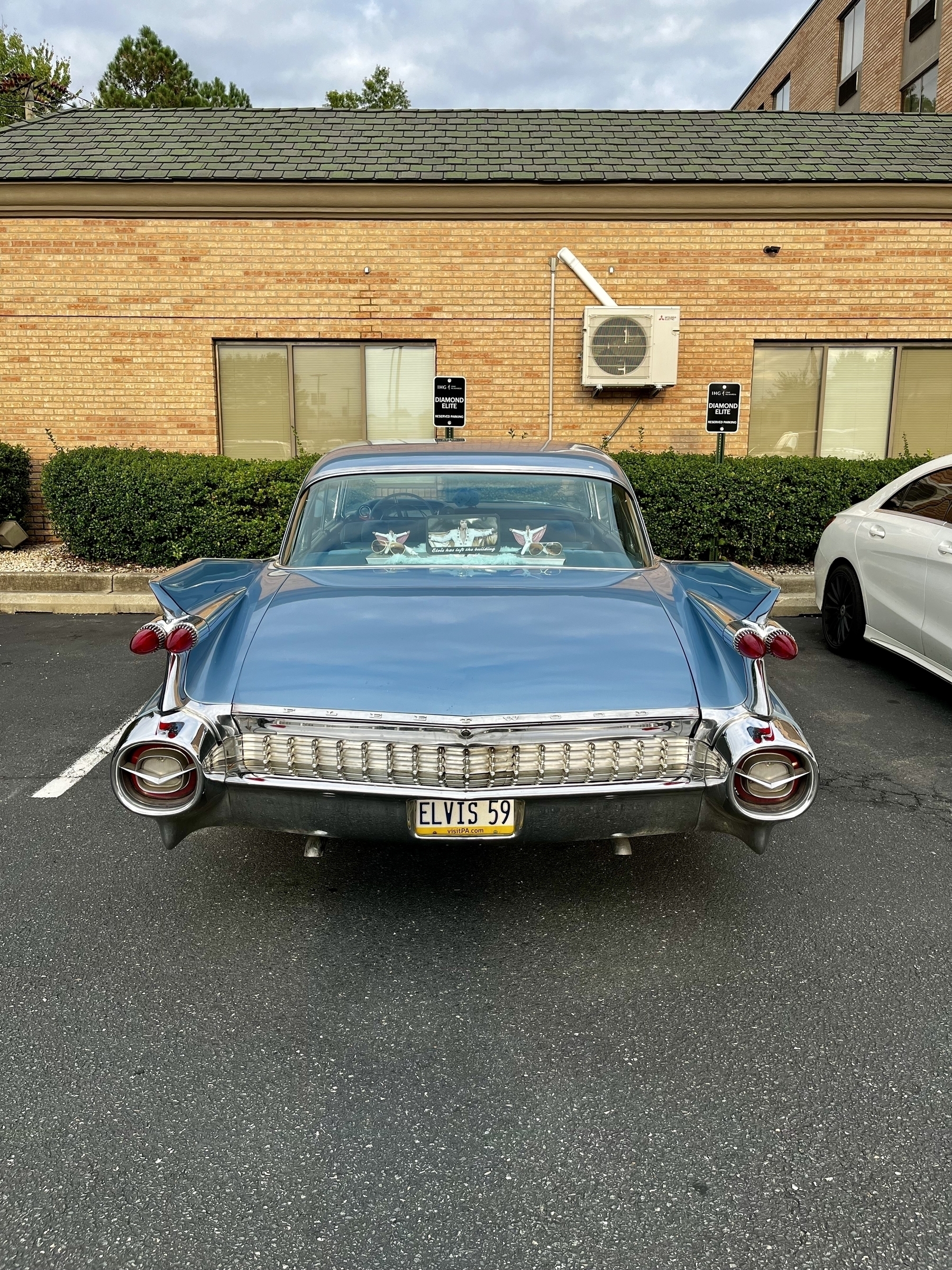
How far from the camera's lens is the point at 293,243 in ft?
35.5

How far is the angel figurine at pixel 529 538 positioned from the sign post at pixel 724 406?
228 inches

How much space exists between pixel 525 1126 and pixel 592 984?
2.13 ft

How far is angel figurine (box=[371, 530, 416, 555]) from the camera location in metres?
4.03

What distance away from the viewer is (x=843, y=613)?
22.5 feet

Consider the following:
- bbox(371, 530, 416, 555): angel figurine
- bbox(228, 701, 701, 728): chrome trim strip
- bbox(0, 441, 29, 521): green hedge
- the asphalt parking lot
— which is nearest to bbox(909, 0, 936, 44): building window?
bbox(0, 441, 29, 521): green hedge

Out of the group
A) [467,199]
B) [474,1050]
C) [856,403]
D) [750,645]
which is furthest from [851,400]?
[474,1050]

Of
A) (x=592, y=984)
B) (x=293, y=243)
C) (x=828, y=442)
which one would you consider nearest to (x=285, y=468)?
→ (x=293, y=243)

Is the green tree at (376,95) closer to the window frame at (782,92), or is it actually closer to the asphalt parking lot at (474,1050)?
the window frame at (782,92)

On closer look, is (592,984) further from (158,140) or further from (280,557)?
(158,140)

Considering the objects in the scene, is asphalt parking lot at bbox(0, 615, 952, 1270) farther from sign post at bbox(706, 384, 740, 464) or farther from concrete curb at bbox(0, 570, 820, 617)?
sign post at bbox(706, 384, 740, 464)

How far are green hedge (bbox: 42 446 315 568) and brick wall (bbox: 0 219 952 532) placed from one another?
190 centimetres

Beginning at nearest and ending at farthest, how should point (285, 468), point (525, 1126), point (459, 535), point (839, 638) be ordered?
point (525, 1126), point (459, 535), point (839, 638), point (285, 468)

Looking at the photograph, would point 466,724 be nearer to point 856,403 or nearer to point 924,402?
point 856,403

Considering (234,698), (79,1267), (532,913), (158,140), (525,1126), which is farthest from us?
(158,140)
